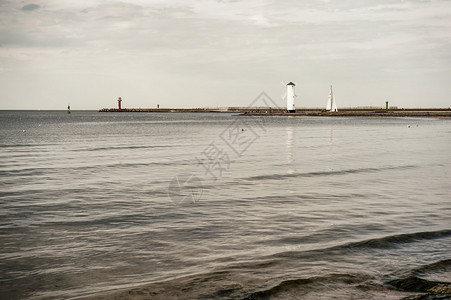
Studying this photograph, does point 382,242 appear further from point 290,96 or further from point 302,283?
point 290,96

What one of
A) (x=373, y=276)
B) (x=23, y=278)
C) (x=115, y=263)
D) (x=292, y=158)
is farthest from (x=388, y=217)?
(x=292, y=158)

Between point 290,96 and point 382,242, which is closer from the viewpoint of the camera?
point 382,242

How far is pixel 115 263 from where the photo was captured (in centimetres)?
998

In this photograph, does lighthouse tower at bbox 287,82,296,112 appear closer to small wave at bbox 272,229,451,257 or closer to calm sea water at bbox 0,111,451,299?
calm sea water at bbox 0,111,451,299

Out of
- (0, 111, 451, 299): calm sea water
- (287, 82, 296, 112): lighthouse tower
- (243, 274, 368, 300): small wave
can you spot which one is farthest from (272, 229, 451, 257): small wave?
(287, 82, 296, 112): lighthouse tower

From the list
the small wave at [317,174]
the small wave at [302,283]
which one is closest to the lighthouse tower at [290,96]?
the small wave at [317,174]

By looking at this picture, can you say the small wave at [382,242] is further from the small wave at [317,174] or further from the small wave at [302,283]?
the small wave at [317,174]

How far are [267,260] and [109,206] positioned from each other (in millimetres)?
8123

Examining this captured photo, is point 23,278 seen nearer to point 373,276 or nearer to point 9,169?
point 373,276

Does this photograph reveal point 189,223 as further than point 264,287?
Yes

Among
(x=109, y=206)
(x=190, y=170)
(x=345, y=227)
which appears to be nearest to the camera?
(x=345, y=227)

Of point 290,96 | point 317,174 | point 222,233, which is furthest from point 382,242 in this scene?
point 290,96

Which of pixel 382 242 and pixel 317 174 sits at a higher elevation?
pixel 317 174

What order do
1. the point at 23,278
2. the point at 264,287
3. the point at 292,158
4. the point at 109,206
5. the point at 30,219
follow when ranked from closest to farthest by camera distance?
the point at 264,287, the point at 23,278, the point at 30,219, the point at 109,206, the point at 292,158
